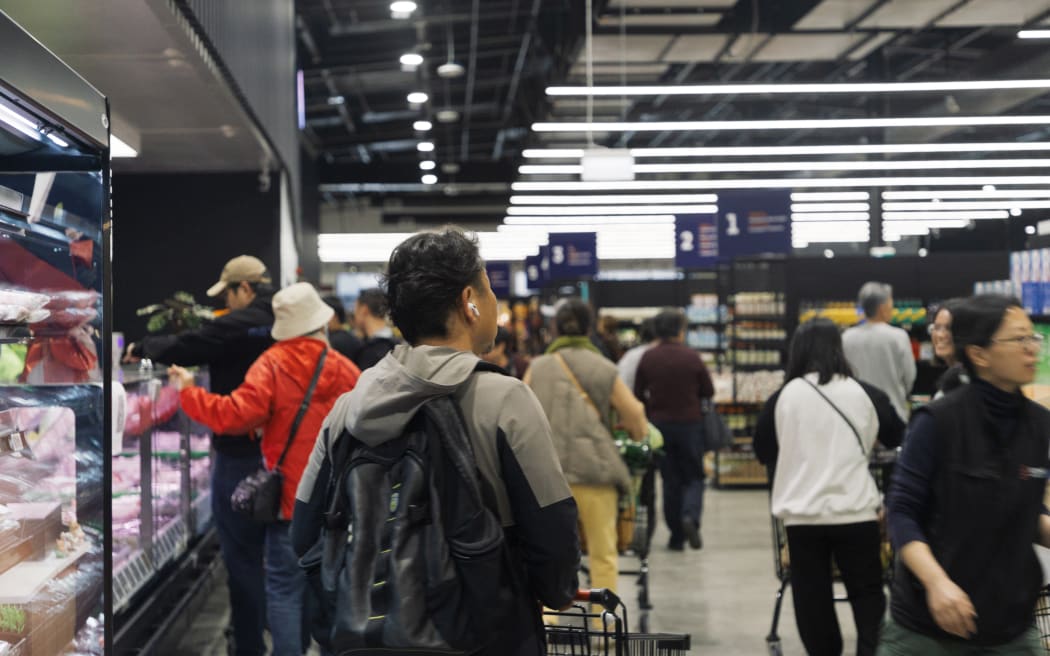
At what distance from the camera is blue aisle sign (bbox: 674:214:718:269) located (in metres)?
15.5

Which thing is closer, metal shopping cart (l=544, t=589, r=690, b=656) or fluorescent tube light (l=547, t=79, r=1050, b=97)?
metal shopping cart (l=544, t=589, r=690, b=656)

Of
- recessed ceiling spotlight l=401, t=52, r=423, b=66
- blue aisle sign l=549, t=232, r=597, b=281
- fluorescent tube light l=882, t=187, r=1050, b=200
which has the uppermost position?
recessed ceiling spotlight l=401, t=52, r=423, b=66

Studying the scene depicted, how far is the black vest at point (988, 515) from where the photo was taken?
8.50 feet

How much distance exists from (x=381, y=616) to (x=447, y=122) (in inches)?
708

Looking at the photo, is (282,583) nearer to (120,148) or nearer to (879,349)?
(120,148)

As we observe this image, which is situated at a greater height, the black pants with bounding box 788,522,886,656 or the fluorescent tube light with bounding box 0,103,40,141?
the fluorescent tube light with bounding box 0,103,40,141

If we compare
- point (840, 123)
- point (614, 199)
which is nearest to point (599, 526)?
point (840, 123)

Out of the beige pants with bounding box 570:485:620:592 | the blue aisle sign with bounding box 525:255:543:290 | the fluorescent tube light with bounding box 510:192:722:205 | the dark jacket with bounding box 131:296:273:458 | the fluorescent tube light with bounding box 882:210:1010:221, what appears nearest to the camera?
the dark jacket with bounding box 131:296:273:458

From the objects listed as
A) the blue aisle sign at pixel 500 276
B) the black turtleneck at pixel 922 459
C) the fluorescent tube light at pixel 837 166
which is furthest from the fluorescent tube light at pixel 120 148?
the blue aisle sign at pixel 500 276

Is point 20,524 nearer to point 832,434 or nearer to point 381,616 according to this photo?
point 381,616

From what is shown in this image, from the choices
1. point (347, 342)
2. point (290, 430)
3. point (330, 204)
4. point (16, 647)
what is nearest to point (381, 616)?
point (16, 647)

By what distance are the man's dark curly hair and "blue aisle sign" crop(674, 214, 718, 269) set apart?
13561 mm

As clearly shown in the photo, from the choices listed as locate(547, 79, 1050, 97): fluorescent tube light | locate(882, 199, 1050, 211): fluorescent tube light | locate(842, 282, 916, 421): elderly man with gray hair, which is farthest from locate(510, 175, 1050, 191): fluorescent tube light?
locate(842, 282, 916, 421): elderly man with gray hair

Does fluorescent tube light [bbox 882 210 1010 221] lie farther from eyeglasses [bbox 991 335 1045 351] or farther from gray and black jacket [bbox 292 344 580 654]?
gray and black jacket [bbox 292 344 580 654]
